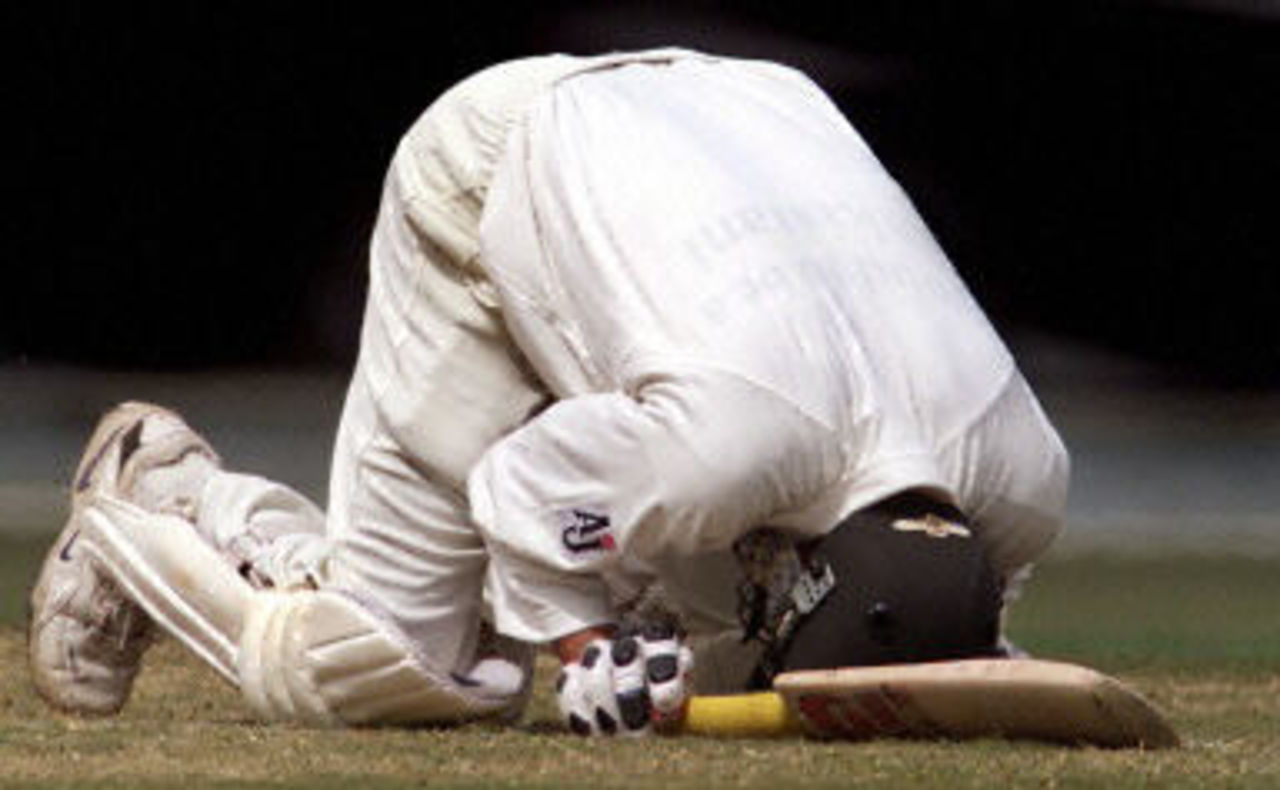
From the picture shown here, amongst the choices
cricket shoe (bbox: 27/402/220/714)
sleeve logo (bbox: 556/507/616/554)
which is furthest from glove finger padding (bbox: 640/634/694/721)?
cricket shoe (bbox: 27/402/220/714)

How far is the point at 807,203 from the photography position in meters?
3.63

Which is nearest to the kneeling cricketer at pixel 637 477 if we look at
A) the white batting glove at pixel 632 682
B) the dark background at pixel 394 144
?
the white batting glove at pixel 632 682

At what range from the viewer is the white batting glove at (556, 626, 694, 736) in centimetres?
347

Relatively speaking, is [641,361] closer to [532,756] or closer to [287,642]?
[532,756]

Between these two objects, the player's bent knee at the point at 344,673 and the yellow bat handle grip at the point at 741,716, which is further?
the player's bent knee at the point at 344,673

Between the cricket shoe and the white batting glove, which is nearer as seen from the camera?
the white batting glove

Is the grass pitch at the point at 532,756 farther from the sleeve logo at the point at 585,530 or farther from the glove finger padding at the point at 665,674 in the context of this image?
the sleeve logo at the point at 585,530

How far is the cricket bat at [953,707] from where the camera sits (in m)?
3.28

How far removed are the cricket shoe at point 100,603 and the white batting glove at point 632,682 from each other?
712 mm

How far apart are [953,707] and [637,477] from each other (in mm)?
360

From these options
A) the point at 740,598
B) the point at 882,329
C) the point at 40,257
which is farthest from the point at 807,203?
the point at 40,257

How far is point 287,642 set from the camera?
3.75 metres

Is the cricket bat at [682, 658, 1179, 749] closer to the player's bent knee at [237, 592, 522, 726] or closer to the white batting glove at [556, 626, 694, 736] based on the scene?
the white batting glove at [556, 626, 694, 736]

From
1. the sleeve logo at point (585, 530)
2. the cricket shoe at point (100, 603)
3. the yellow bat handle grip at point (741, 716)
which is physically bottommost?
the cricket shoe at point (100, 603)
